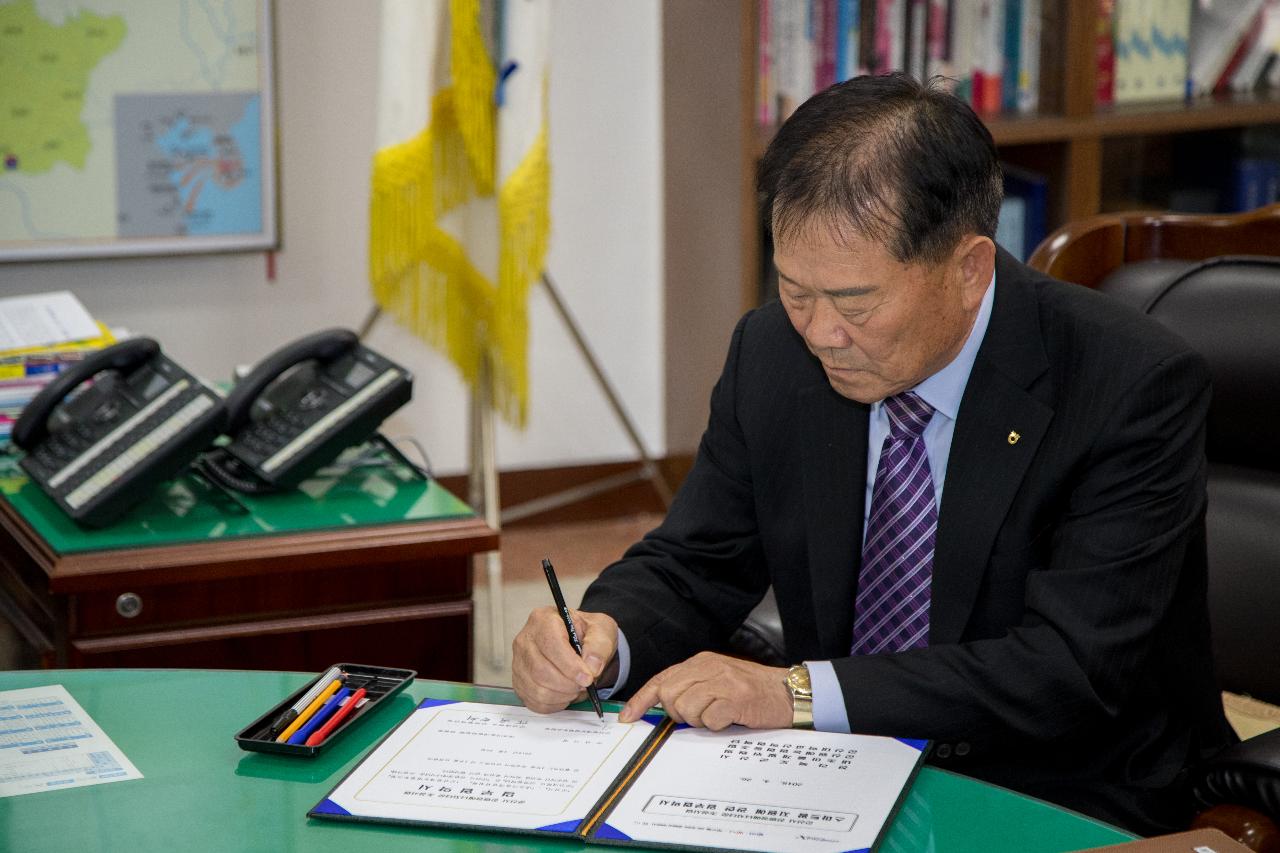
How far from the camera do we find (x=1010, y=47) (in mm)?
4066

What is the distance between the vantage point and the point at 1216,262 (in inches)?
83.2

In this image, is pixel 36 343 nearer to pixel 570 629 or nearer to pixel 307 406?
pixel 307 406

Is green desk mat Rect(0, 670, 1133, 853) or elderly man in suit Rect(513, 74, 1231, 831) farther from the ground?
elderly man in suit Rect(513, 74, 1231, 831)

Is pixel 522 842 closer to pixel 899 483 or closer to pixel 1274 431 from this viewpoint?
pixel 899 483

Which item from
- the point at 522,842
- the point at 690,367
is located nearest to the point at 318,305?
the point at 690,367

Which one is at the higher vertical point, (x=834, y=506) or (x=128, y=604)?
(x=834, y=506)

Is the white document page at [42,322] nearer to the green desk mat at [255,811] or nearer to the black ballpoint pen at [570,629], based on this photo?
the green desk mat at [255,811]

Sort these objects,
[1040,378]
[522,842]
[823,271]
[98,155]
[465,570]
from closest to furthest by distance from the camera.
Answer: [522,842]
[823,271]
[1040,378]
[465,570]
[98,155]

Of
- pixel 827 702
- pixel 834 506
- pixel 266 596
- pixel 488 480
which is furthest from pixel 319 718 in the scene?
pixel 488 480

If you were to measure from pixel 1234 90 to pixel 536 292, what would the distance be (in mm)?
1998

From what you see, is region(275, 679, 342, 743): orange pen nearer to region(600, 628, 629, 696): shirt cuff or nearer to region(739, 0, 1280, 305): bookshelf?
region(600, 628, 629, 696): shirt cuff

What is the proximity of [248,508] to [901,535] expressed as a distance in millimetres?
1057

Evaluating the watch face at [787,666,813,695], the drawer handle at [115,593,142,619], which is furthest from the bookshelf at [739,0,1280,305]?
the watch face at [787,666,813,695]

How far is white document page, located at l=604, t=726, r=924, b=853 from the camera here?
1.30m
